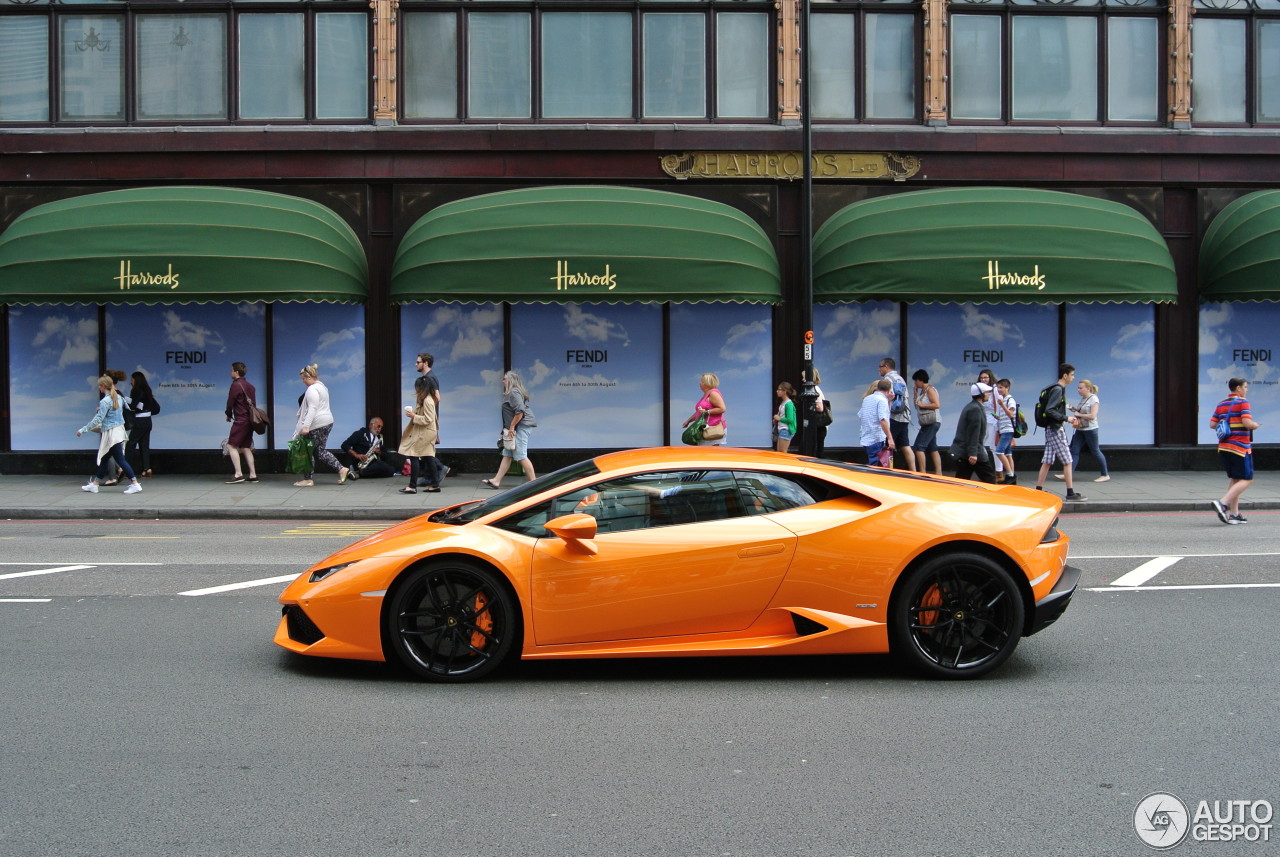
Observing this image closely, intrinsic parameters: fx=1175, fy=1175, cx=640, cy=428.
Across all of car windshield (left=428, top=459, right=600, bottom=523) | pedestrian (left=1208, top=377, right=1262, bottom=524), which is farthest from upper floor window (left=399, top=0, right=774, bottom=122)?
car windshield (left=428, top=459, right=600, bottom=523)

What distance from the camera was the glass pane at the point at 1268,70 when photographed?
19.9 m

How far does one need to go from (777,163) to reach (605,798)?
51.4 feet

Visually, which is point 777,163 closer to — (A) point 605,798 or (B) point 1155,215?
(B) point 1155,215

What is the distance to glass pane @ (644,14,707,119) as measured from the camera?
Answer: 1942 centimetres

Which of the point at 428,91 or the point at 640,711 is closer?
the point at 640,711

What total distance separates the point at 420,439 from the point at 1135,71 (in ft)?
43.9

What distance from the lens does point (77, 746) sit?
5516mm

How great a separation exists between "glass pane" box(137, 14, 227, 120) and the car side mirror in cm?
1527

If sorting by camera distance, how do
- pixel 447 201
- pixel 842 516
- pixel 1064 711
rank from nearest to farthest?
pixel 1064 711, pixel 842 516, pixel 447 201

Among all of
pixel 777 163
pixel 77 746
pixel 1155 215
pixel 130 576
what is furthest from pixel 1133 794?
pixel 1155 215

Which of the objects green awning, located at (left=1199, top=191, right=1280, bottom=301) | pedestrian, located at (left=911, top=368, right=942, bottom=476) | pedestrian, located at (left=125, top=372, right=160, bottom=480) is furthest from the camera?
green awning, located at (left=1199, top=191, right=1280, bottom=301)

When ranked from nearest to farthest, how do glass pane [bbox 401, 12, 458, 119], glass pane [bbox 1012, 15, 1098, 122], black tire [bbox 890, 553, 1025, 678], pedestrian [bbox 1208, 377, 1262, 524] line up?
black tire [bbox 890, 553, 1025, 678] → pedestrian [bbox 1208, 377, 1262, 524] → glass pane [bbox 401, 12, 458, 119] → glass pane [bbox 1012, 15, 1098, 122]

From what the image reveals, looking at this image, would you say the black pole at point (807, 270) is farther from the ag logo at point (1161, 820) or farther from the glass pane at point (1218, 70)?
the ag logo at point (1161, 820)

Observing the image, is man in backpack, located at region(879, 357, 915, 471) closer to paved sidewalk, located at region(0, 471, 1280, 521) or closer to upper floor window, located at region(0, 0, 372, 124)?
paved sidewalk, located at region(0, 471, 1280, 521)
